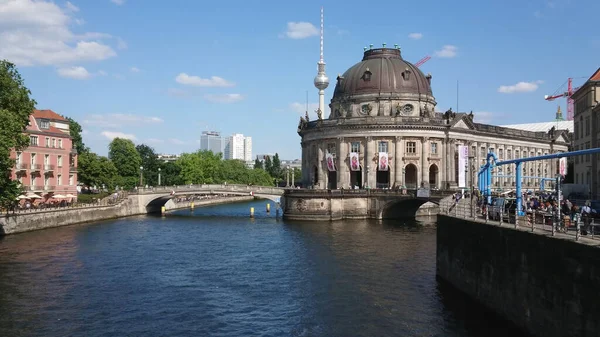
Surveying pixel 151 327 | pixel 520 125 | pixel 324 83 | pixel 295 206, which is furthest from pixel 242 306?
pixel 520 125

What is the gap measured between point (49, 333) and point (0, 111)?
32.2 m

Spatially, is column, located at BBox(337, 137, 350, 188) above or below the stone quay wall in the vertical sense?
above

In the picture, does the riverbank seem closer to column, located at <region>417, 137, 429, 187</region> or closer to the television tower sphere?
column, located at <region>417, 137, 429, 187</region>

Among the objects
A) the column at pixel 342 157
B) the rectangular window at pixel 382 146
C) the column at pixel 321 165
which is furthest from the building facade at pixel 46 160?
the rectangular window at pixel 382 146

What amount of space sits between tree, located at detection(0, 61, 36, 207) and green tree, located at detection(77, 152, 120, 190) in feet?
164

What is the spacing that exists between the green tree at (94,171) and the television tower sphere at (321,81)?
226 feet

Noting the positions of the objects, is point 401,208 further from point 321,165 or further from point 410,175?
point 321,165

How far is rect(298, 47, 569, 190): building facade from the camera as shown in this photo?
101562mm

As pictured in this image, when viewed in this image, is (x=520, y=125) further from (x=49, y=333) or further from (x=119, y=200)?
(x=49, y=333)

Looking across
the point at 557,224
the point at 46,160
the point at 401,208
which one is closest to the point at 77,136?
the point at 46,160

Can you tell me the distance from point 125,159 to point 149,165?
85.9 ft

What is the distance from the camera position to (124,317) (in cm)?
3191

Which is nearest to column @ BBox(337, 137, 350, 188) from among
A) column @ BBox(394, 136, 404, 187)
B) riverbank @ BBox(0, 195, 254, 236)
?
column @ BBox(394, 136, 404, 187)

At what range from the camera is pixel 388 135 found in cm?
10119
